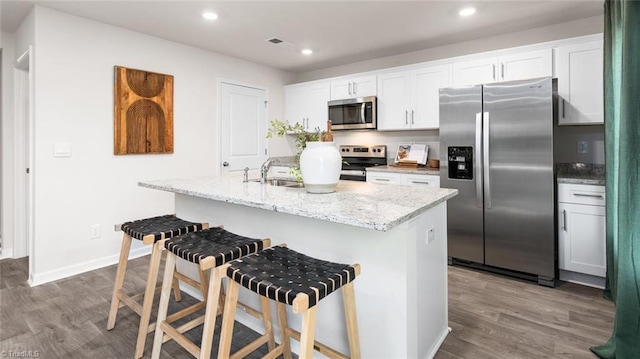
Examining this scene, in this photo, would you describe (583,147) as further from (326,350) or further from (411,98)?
(326,350)

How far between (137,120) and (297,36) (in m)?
1.96

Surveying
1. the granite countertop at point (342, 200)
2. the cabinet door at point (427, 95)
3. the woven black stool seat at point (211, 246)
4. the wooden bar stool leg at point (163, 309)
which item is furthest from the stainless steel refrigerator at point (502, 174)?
the wooden bar stool leg at point (163, 309)

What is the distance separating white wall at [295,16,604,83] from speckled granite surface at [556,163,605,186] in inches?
50.9

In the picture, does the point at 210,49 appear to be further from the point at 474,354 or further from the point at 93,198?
the point at 474,354

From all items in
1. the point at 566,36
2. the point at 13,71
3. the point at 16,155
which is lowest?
the point at 16,155

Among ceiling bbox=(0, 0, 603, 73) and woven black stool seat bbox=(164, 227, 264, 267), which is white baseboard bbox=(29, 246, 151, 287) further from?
ceiling bbox=(0, 0, 603, 73)

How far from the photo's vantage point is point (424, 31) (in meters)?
3.57

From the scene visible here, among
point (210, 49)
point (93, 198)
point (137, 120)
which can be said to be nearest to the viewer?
point (93, 198)

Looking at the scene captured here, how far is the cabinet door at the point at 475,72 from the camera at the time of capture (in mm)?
3428

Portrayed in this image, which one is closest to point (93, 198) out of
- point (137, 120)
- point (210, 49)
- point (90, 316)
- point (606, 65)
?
point (137, 120)

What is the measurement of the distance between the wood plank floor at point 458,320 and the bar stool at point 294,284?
2.12 ft

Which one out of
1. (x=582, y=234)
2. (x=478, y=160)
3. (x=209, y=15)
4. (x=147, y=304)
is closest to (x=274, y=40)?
(x=209, y=15)

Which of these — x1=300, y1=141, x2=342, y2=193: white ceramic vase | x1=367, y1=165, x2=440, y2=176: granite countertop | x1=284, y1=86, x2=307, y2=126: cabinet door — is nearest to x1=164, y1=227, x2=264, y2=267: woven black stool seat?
x1=300, y1=141, x2=342, y2=193: white ceramic vase

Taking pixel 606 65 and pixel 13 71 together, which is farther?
pixel 13 71
